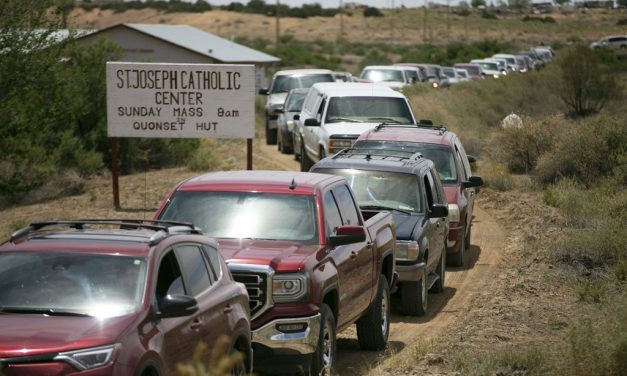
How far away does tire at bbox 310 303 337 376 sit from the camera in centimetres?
954

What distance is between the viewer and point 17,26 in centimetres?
2027

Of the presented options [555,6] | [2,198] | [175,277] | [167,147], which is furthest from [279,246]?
[555,6]

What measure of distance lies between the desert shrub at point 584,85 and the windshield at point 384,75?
6.14m

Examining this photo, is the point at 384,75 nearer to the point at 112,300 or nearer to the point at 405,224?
the point at 405,224

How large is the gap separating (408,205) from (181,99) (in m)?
8.36

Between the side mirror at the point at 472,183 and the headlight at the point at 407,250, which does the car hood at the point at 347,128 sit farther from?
the headlight at the point at 407,250

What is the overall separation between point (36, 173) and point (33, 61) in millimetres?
5288

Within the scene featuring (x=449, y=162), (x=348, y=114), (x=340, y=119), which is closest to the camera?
(x=449, y=162)

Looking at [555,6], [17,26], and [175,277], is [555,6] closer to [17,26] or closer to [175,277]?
[17,26]

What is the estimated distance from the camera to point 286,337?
30.7 ft

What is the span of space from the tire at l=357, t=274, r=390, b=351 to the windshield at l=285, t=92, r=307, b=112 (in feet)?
63.7

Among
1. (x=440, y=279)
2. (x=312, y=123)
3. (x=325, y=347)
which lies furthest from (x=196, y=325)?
(x=312, y=123)

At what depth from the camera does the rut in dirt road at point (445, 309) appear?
1143 centimetres

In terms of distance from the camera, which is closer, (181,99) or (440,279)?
(440,279)
